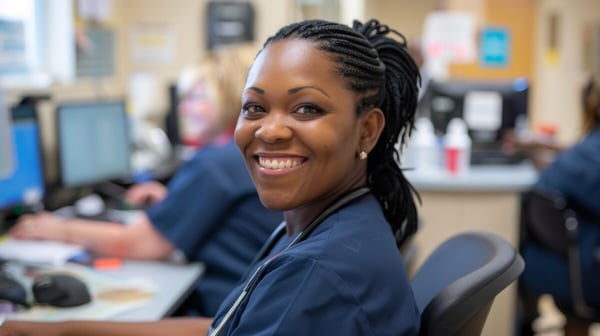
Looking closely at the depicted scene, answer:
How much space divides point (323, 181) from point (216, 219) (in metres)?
0.84

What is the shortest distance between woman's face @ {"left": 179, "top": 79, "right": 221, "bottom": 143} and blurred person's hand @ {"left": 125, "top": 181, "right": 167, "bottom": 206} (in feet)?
1.46

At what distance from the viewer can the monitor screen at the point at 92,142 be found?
2402 millimetres

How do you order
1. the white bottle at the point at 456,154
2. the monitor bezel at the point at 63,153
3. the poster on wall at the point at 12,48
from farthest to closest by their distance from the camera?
the white bottle at the point at 456,154 < the monitor bezel at the point at 63,153 < the poster on wall at the point at 12,48

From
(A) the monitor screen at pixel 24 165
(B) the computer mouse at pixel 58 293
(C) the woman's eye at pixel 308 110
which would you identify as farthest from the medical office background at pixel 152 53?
(B) the computer mouse at pixel 58 293

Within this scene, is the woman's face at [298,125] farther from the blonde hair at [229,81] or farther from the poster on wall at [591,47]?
the poster on wall at [591,47]

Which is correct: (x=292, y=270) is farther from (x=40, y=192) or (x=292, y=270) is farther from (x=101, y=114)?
(x=101, y=114)

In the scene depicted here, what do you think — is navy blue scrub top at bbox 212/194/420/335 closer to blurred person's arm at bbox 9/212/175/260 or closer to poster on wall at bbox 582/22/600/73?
blurred person's arm at bbox 9/212/175/260

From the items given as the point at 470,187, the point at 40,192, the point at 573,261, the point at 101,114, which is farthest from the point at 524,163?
the point at 40,192

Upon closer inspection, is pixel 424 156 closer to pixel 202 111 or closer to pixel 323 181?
pixel 202 111

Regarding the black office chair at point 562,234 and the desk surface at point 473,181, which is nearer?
the black office chair at point 562,234

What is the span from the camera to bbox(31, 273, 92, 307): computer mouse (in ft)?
4.94

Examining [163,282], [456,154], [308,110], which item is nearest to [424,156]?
[456,154]

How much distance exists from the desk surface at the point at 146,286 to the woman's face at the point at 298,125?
25.4 inches

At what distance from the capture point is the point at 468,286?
0.95m
